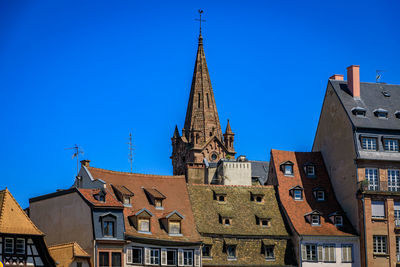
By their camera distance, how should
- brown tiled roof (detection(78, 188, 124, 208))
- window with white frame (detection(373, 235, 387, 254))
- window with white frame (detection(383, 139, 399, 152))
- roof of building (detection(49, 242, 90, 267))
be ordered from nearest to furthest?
1. roof of building (detection(49, 242, 90, 267))
2. brown tiled roof (detection(78, 188, 124, 208))
3. window with white frame (detection(373, 235, 387, 254))
4. window with white frame (detection(383, 139, 399, 152))

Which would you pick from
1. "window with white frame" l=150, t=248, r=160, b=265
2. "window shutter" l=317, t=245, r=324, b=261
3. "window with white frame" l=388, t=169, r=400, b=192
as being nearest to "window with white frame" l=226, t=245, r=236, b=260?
"window with white frame" l=150, t=248, r=160, b=265

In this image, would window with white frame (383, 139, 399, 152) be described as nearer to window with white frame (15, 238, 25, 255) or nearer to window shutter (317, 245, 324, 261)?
window shutter (317, 245, 324, 261)

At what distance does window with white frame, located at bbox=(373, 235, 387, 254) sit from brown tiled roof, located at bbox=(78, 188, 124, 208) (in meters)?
26.0

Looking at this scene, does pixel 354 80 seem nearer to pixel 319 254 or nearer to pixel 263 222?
pixel 263 222

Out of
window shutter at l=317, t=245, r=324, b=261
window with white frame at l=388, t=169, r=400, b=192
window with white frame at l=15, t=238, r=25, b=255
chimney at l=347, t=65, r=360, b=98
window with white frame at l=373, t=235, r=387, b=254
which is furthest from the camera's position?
chimney at l=347, t=65, r=360, b=98

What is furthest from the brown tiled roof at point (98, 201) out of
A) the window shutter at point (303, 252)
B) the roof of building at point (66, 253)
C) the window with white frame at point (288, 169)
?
the window with white frame at point (288, 169)

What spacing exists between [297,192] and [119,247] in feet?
73.6

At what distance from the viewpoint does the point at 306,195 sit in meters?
103

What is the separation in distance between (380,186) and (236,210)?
14.5 metres

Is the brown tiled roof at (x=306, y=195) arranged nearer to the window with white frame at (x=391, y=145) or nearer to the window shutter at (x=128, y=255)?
the window with white frame at (x=391, y=145)

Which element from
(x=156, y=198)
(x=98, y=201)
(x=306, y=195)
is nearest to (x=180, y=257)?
(x=156, y=198)

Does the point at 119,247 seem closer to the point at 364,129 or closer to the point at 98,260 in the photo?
the point at 98,260

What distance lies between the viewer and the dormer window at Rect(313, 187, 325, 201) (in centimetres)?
10306

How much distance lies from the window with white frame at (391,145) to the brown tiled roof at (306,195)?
7.46 m
